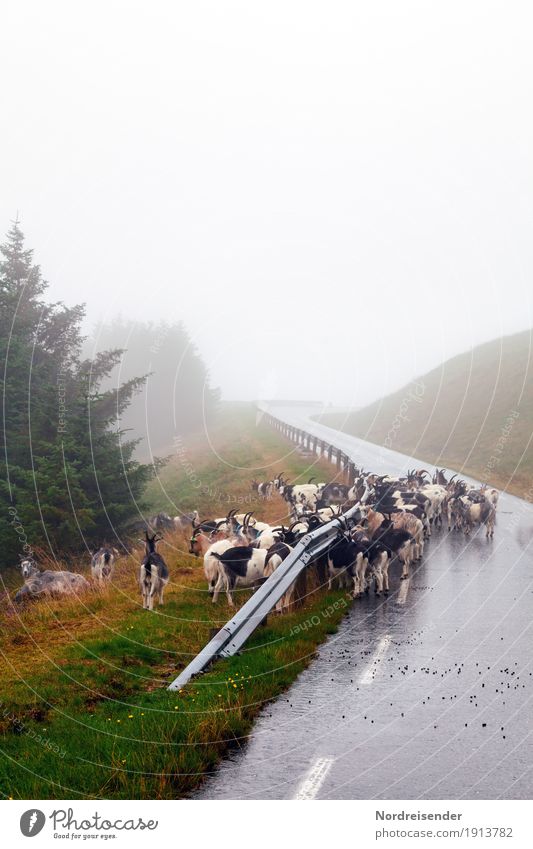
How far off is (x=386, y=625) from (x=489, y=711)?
3864 mm

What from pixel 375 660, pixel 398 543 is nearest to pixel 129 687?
pixel 375 660

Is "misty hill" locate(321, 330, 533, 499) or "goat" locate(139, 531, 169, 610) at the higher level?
"misty hill" locate(321, 330, 533, 499)

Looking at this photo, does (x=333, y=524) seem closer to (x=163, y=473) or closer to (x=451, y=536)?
(x=451, y=536)

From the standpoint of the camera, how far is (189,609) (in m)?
14.7

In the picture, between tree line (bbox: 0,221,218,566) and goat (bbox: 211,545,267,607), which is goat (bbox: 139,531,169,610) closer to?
goat (bbox: 211,545,267,607)

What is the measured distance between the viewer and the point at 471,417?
65938 millimetres

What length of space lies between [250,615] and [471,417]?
57884 millimetres

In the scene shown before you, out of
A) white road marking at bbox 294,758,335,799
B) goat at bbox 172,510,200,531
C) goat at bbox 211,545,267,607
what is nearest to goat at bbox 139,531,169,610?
goat at bbox 211,545,267,607

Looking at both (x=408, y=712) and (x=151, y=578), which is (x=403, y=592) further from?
(x=408, y=712)

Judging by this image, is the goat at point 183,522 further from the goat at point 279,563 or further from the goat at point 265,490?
the goat at point 279,563

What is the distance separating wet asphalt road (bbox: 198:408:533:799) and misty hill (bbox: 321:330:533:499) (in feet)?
74.8

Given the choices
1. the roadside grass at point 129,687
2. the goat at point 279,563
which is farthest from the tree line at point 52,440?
the goat at point 279,563

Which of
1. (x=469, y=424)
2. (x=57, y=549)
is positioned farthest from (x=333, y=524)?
(x=469, y=424)

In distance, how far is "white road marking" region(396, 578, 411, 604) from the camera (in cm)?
1396
